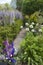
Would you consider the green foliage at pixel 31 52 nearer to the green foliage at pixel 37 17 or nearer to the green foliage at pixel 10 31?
the green foliage at pixel 10 31

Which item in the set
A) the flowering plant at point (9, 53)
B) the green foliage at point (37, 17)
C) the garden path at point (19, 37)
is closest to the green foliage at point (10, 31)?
the garden path at point (19, 37)

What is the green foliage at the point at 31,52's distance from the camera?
5.24 m

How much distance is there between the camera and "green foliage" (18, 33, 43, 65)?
5.24 meters

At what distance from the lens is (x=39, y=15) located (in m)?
8.04

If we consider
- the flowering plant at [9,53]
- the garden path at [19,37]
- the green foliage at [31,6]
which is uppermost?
the flowering plant at [9,53]

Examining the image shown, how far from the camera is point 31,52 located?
5281 millimetres

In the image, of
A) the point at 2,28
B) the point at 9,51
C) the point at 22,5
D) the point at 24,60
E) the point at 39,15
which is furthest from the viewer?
the point at 22,5

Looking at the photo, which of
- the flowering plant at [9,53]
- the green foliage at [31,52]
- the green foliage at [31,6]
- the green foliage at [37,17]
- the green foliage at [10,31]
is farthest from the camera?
the green foliage at [31,6]

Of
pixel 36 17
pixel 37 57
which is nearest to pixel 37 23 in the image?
pixel 36 17

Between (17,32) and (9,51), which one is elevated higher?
(9,51)

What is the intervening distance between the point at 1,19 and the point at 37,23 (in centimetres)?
116

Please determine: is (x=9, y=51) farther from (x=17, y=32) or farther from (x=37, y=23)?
(x=37, y=23)

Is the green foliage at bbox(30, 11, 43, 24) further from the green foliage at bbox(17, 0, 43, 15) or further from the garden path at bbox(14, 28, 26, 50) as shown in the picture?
the garden path at bbox(14, 28, 26, 50)

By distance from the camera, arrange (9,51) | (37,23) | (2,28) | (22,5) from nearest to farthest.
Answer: (9,51)
(2,28)
(37,23)
(22,5)
